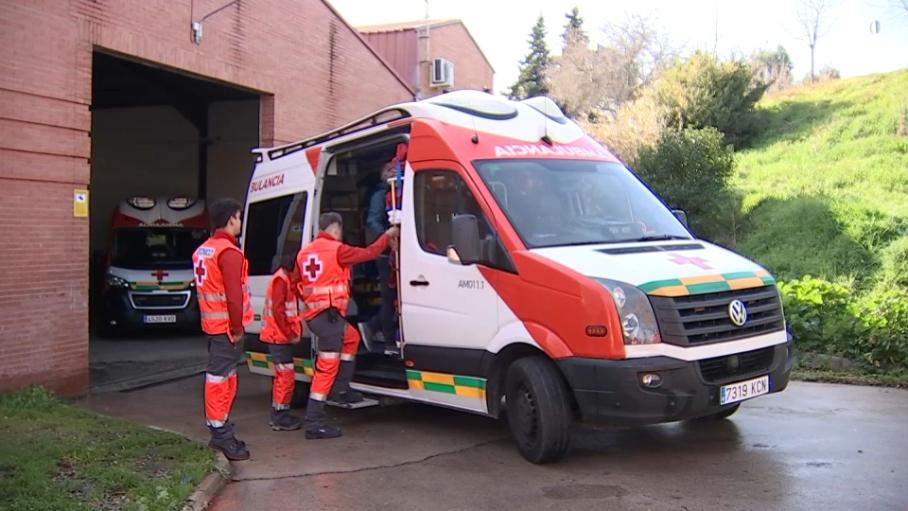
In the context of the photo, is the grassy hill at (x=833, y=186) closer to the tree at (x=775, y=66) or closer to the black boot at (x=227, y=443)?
the tree at (x=775, y=66)

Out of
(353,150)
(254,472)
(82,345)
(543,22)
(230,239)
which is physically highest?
(543,22)

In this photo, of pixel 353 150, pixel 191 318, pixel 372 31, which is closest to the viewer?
pixel 353 150

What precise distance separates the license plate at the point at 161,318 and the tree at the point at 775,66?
928 inches

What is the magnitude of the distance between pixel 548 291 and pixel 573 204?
1073mm

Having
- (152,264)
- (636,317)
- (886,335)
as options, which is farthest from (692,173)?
(636,317)

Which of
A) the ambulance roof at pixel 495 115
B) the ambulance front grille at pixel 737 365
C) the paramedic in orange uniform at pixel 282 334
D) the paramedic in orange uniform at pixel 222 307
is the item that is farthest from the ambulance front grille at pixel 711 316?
the paramedic in orange uniform at pixel 282 334

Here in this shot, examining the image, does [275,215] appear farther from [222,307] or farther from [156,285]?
[156,285]

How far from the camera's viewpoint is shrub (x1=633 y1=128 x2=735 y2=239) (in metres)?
16.0

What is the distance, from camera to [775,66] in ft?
139

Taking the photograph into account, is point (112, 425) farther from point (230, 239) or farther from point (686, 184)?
point (686, 184)

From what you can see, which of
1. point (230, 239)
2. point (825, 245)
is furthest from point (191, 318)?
point (825, 245)

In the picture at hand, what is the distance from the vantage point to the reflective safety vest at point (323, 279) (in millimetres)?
6742

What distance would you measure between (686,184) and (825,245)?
2.82 metres

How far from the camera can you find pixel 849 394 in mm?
8219
